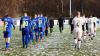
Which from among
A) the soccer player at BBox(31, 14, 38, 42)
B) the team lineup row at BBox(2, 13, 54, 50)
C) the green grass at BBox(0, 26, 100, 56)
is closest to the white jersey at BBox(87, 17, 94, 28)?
the green grass at BBox(0, 26, 100, 56)

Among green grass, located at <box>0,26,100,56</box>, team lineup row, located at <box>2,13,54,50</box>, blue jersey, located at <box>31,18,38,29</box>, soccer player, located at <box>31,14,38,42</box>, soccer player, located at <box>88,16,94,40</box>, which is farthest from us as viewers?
soccer player, located at <box>88,16,94,40</box>

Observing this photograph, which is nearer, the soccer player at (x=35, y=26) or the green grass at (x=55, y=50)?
the green grass at (x=55, y=50)

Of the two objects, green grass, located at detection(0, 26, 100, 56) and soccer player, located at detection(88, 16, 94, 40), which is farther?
soccer player, located at detection(88, 16, 94, 40)

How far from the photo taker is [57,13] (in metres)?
99.8

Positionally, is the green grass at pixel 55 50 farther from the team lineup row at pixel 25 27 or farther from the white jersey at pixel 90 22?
the white jersey at pixel 90 22

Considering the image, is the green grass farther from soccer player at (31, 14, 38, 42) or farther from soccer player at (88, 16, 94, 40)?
soccer player at (88, 16, 94, 40)

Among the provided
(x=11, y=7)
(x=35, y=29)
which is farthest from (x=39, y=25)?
(x=11, y=7)

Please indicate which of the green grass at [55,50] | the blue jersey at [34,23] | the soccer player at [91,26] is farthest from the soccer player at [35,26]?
the soccer player at [91,26]

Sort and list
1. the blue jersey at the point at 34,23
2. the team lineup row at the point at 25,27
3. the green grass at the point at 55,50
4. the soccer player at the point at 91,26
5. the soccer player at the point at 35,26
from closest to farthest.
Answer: the green grass at the point at 55,50, the team lineup row at the point at 25,27, the blue jersey at the point at 34,23, the soccer player at the point at 35,26, the soccer player at the point at 91,26

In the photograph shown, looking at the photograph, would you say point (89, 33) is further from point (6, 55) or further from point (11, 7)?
point (11, 7)

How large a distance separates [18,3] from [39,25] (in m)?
75.3

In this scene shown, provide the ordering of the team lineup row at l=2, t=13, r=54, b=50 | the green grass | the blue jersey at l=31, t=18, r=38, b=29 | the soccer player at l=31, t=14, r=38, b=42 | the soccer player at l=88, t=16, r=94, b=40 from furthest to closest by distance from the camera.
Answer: the soccer player at l=88, t=16, r=94, b=40 < the soccer player at l=31, t=14, r=38, b=42 < the blue jersey at l=31, t=18, r=38, b=29 < the team lineup row at l=2, t=13, r=54, b=50 < the green grass

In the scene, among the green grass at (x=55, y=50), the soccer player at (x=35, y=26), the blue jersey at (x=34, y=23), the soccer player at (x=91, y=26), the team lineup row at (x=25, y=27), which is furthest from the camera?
the soccer player at (x=91, y=26)

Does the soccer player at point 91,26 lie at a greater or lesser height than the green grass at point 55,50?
greater
